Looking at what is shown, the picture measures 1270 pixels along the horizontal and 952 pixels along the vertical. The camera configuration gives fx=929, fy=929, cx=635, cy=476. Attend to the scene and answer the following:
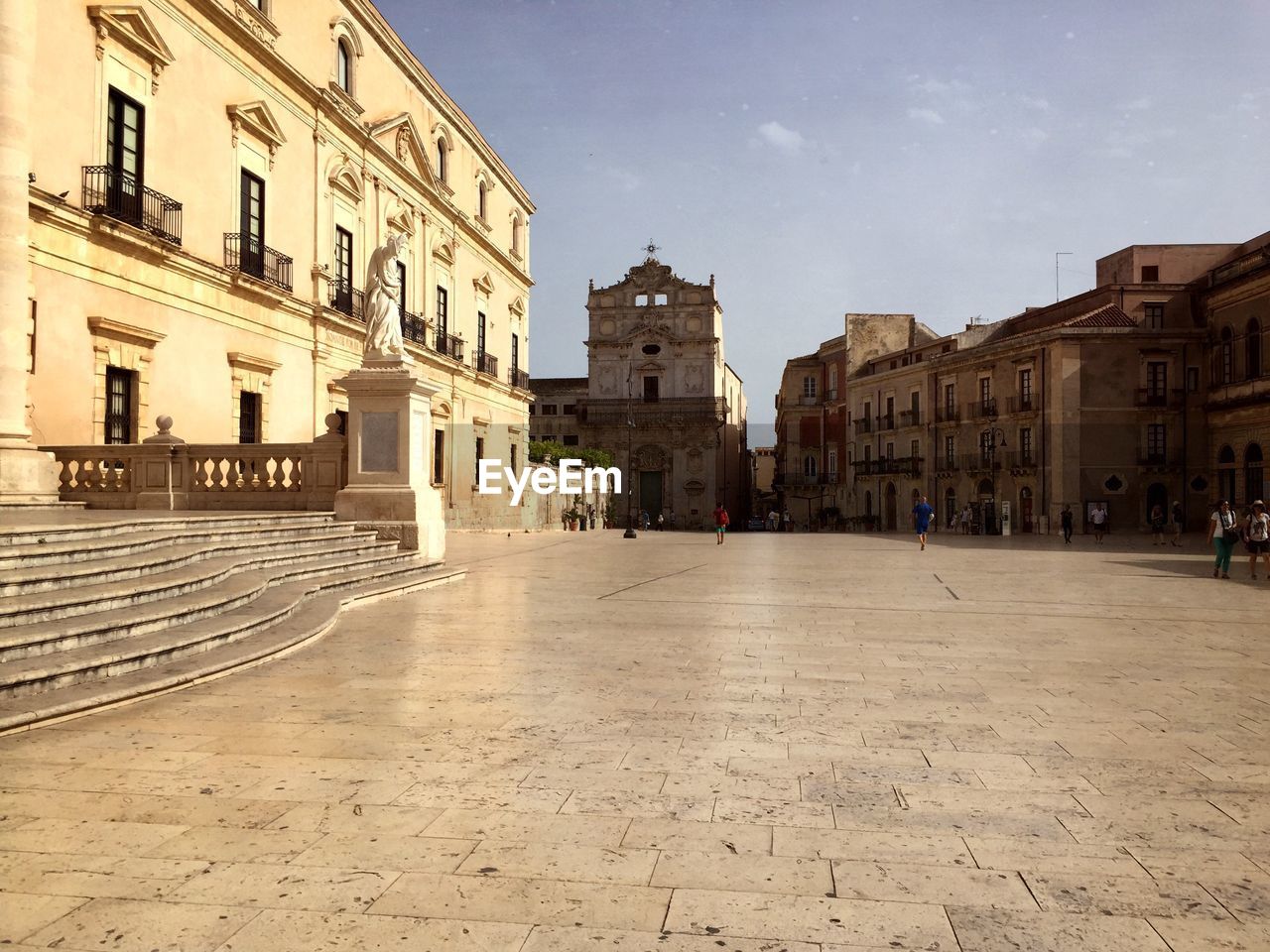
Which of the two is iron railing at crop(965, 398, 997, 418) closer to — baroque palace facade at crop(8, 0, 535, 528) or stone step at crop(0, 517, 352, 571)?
baroque palace facade at crop(8, 0, 535, 528)

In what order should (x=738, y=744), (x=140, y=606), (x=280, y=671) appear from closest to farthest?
(x=738, y=744) → (x=280, y=671) → (x=140, y=606)

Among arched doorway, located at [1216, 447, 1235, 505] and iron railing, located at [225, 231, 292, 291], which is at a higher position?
iron railing, located at [225, 231, 292, 291]

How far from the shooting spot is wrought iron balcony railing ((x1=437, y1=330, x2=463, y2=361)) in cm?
2970

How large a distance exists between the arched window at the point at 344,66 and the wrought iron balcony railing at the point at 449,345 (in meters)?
8.16

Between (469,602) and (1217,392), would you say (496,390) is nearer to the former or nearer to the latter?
(469,602)

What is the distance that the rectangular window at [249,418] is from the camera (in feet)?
63.3

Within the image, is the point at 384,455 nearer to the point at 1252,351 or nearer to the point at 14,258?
the point at 14,258

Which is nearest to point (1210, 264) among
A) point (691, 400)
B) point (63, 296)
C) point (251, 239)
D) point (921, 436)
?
point (921, 436)

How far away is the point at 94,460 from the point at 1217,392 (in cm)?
4115

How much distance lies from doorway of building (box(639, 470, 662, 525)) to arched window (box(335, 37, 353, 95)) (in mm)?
41627

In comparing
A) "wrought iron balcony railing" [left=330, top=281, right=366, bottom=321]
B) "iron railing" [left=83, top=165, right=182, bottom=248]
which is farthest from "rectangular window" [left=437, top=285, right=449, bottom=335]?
"iron railing" [left=83, top=165, right=182, bottom=248]

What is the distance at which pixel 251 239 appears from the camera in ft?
63.4

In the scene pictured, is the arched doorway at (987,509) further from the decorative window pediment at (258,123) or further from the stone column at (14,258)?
the stone column at (14,258)

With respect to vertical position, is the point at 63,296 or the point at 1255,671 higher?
the point at 63,296
